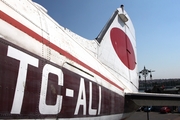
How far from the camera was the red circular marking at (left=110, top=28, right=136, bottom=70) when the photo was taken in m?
7.13

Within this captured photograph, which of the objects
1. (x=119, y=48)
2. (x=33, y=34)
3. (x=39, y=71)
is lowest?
(x=39, y=71)

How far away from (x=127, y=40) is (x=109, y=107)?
3.82m

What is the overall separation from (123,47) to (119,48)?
0.44 m

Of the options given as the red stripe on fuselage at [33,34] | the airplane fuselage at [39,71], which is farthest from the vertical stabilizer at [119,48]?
the red stripe on fuselage at [33,34]

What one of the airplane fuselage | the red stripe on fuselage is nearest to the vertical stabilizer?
the airplane fuselage

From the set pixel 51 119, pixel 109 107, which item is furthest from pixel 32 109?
pixel 109 107

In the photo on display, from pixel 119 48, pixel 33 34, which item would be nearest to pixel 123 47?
pixel 119 48

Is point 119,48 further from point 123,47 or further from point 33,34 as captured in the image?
point 33,34

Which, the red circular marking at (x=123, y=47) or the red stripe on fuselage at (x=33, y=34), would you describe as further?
the red circular marking at (x=123, y=47)

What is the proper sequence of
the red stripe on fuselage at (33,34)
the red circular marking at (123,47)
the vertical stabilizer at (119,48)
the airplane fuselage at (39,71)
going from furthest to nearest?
the red circular marking at (123,47) < the vertical stabilizer at (119,48) < the red stripe on fuselage at (33,34) < the airplane fuselage at (39,71)

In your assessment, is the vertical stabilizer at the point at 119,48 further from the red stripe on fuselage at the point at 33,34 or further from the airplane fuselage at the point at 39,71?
the red stripe on fuselage at the point at 33,34

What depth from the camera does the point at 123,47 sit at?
7.71 meters

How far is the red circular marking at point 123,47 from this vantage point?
713 cm

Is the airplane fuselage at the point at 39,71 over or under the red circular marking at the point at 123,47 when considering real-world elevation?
under
